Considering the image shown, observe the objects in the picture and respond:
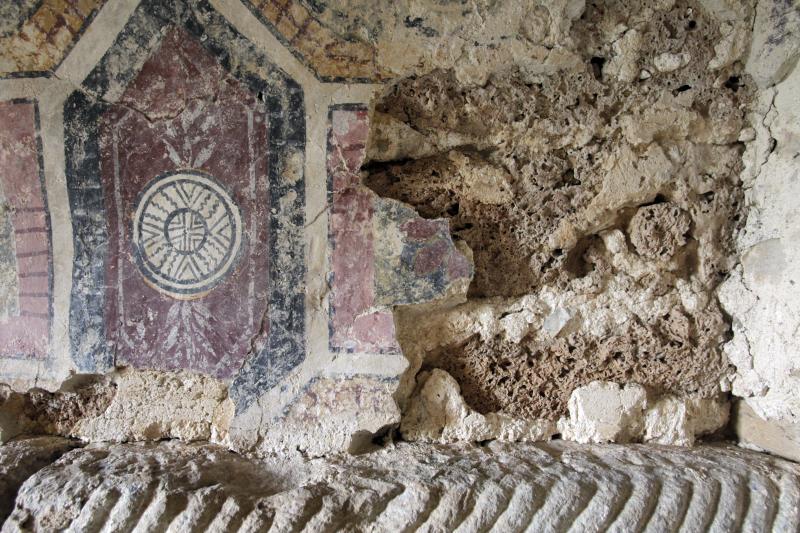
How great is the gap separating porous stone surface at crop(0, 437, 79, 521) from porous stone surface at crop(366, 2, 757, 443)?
1253 mm

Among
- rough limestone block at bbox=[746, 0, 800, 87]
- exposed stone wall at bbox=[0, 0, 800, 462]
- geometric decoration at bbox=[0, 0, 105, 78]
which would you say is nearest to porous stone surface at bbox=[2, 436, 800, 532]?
exposed stone wall at bbox=[0, 0, 800, 462]

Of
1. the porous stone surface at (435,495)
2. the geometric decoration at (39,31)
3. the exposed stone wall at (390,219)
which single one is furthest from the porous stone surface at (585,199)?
the geometric decoration at (39,31)

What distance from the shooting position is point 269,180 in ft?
6.76

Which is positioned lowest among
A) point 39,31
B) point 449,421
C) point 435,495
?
point 435,495

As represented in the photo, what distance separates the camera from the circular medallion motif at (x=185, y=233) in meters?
2.08

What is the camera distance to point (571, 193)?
206 centimetres

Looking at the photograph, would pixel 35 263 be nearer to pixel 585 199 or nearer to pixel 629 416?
pixel 585 199

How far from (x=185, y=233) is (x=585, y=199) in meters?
1.40

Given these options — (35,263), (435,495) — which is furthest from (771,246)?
(35,263)

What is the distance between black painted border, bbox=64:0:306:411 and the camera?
6.66ft

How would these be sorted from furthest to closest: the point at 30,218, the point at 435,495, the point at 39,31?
1. the point at 30,218
2. the point at 39,31
3. the point at 435,495

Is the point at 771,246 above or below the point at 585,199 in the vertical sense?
below

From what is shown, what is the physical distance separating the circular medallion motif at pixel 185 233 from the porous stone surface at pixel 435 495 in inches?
24.7

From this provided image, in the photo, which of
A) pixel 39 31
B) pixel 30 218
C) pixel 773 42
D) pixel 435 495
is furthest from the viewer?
pixel 30 218
